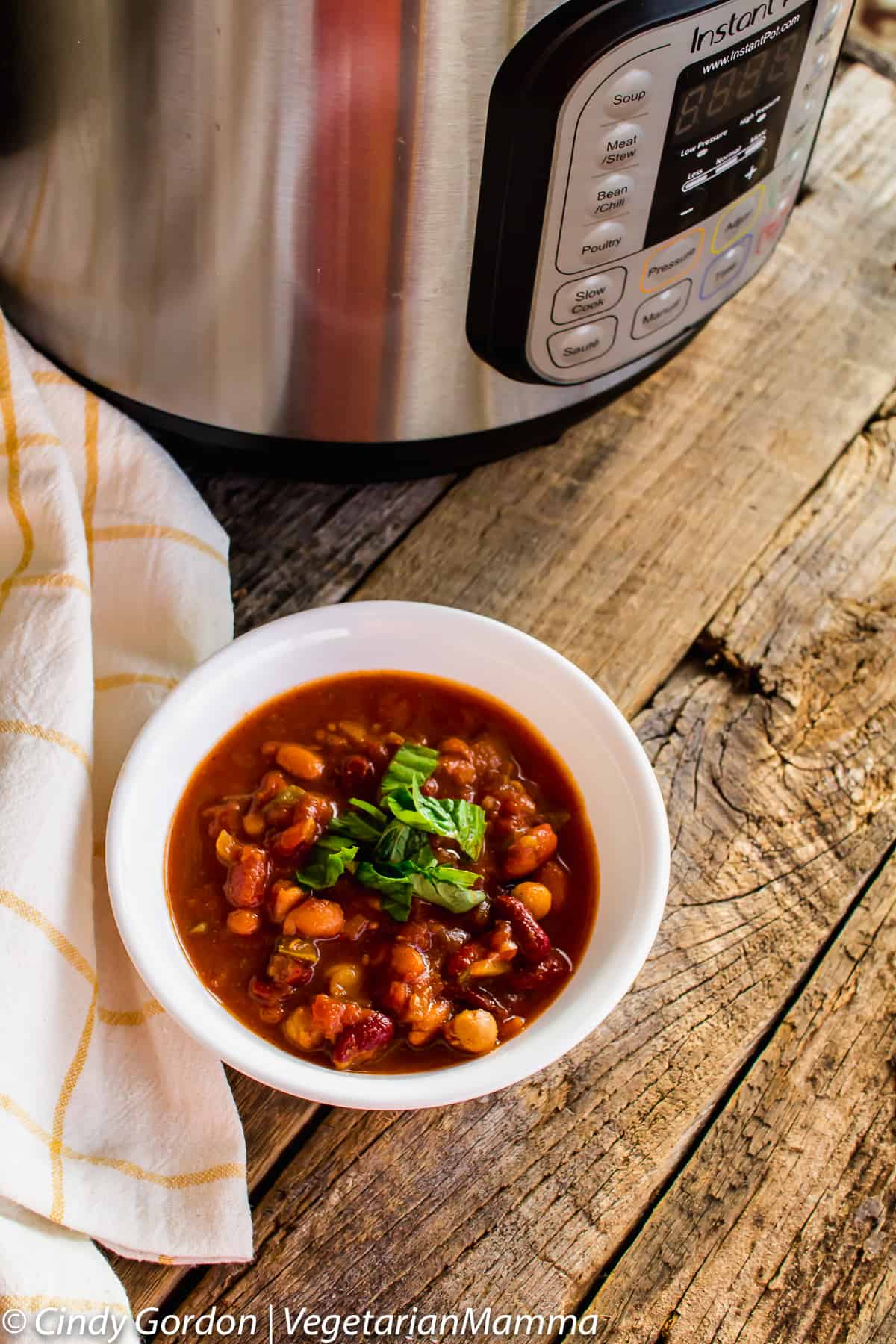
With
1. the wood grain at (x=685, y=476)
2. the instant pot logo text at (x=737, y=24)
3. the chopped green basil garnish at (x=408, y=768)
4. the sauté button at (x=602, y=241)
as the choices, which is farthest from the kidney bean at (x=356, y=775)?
the instant pot logo text at (x=737, y=24)

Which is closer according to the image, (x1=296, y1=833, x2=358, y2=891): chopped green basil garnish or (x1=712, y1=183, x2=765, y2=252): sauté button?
(x1=296, y1=833, x2=358, y2=891): chopped green basil garnish

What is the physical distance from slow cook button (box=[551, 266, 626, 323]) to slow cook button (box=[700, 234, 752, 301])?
98 millimetres

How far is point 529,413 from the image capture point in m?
0.97

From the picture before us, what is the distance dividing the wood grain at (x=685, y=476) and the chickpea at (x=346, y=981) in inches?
12.9

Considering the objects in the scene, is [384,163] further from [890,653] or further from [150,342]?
[890,653]

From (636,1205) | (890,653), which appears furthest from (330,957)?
(890,653)

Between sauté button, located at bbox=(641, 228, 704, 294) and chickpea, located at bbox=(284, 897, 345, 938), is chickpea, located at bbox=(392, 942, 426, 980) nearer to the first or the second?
chickpea, located at bbox=(284, 897, 345, 938)

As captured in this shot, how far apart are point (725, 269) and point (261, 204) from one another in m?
0.36

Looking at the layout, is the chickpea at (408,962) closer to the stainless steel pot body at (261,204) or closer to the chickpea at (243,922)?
the chickpea at (243,922)

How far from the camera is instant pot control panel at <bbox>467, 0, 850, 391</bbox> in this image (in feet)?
2.45

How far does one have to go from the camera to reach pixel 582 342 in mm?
907

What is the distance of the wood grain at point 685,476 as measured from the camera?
1.04 m

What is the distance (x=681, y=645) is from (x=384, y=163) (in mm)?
438

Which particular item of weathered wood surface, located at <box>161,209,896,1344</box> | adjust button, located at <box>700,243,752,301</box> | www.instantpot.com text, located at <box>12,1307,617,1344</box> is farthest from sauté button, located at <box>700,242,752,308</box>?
www.instantpot.com text, located at <box>12,1307,617,1344</box>
